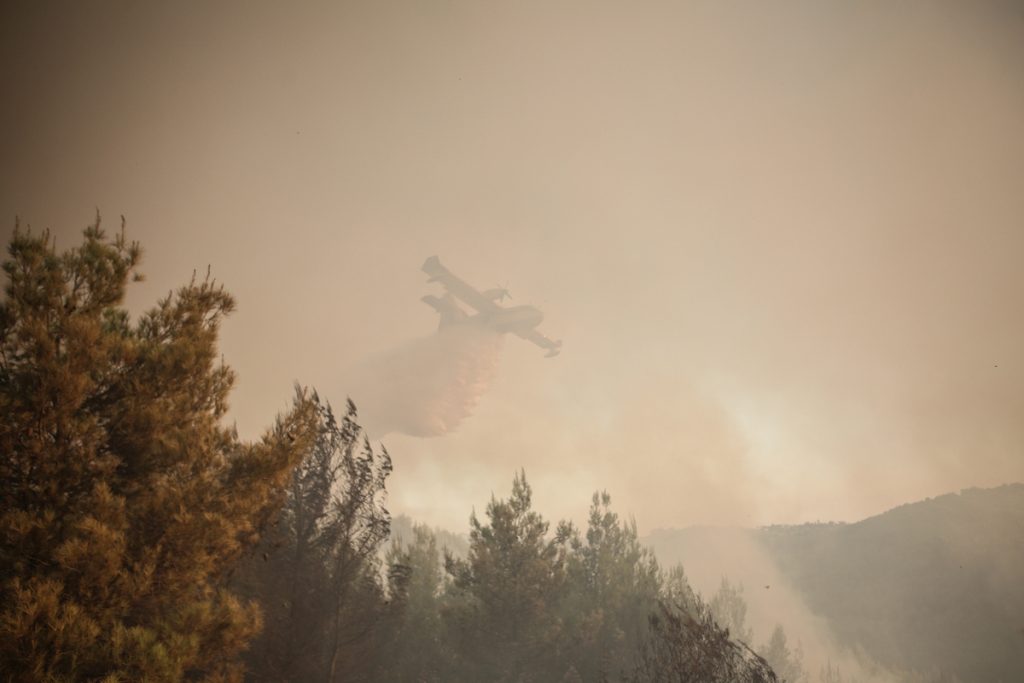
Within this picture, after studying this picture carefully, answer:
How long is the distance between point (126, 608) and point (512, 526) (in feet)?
57.2

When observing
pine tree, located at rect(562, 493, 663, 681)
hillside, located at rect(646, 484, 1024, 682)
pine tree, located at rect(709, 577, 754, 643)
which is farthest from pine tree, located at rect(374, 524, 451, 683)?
hillside, located at rect(646, 484, 1024, 682)

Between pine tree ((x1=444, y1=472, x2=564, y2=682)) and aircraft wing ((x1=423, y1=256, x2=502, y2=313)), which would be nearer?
pine tree ((x1=444, y1=472, x2=564, y2=682))

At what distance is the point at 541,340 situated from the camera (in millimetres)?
65500

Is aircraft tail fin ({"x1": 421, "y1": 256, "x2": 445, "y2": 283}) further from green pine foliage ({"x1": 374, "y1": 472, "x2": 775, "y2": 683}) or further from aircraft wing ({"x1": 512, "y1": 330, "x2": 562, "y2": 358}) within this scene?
green pine foliage ({"x1": 374, "y1": 472, "x2": 775, "y2": 683})

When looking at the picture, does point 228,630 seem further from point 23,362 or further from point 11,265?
point 11,265

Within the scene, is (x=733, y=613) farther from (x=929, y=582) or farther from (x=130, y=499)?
(x=130, y=499)

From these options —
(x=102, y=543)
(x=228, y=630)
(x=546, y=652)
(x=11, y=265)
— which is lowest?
(x=546, y=652)

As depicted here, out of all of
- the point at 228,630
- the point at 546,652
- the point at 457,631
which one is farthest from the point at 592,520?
the point at 228,630

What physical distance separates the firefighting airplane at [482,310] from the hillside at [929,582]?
8071 cm

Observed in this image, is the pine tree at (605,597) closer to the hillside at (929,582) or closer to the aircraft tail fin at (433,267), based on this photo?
the aircraft tail fin at (433,267)

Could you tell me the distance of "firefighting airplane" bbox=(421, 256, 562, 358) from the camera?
176 feet

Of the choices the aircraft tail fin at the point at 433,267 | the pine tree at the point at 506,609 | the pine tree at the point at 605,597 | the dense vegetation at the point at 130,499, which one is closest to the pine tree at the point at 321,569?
the dense vegetation at the point at 130,499

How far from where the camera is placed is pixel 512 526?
20.4m

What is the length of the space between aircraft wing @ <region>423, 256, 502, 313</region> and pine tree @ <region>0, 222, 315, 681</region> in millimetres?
44477
